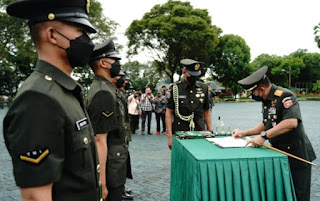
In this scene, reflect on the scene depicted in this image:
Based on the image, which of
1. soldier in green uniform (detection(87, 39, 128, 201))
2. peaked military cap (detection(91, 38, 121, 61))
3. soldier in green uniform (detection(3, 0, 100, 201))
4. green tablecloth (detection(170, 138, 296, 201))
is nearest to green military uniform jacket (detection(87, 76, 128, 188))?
soldier in green uniform (detection(87, 39, 128, 201))

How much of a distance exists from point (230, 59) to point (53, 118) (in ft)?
159

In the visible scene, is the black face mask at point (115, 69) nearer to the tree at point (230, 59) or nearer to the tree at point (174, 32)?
the tree at point (174, 32)

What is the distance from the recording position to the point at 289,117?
3.02 meters

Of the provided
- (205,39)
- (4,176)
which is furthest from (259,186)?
(205,39)

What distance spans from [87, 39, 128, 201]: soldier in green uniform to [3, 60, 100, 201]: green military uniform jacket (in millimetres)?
1048

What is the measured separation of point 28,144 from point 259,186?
2.02 m

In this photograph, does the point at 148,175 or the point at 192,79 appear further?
the point at 148,175

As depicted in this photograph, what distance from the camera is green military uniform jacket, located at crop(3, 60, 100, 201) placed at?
1.25m

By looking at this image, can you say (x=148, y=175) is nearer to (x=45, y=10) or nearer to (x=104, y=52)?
(x=104, y=52)

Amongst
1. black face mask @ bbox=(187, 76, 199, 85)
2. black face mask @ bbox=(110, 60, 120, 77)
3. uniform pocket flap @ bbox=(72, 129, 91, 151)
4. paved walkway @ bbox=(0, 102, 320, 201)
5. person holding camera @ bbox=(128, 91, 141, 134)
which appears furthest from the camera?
person holding camera @ bbox=(128, 91, 141, 134)

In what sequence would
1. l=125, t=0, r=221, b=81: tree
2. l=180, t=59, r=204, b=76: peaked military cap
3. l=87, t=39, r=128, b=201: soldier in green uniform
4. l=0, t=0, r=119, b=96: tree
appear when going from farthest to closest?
1. l=125, t=0, r=221, b=81: tree
2. l=0, t=0, r=119, b=96: tree
3. l=180, t=59, r=204, b=76: peaked military cap
4. l=87, t=39, r=128, b=201: soldier in green uniform

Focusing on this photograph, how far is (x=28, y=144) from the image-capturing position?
4.09 ft

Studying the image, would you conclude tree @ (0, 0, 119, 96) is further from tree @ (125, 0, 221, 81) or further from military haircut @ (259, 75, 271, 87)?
military haircut @ (259, 75, 271, 87)

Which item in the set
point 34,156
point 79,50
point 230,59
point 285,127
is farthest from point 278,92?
point 230,59
